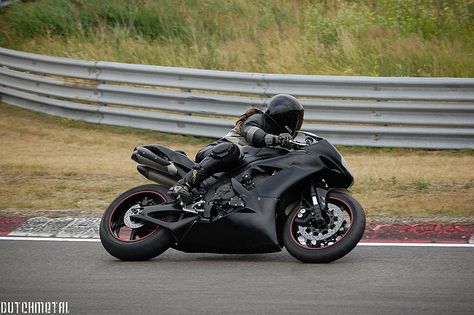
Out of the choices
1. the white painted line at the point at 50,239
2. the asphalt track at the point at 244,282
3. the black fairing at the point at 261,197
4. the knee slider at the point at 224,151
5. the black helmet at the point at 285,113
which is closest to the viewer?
the asphalt track at the point at 244,282

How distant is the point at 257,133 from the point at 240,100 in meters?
6.91

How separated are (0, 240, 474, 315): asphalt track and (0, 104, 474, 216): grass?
2.36 meters

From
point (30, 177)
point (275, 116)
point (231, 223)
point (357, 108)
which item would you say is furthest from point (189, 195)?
point (357, 108)

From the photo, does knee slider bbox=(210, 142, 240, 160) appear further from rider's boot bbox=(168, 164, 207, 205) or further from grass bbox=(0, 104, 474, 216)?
grass bbox=(0, 104, 474, 216)

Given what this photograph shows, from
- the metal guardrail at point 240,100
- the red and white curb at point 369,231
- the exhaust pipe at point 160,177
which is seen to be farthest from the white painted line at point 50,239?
the metal guardrail at point 240,100

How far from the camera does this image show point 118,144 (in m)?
15.3

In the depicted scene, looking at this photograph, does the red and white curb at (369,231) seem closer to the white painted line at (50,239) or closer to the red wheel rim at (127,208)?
the white painted line at (50,239)

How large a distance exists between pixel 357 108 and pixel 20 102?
6.76 m

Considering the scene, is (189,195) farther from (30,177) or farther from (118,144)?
(118,144)

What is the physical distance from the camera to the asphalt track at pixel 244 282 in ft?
21.1

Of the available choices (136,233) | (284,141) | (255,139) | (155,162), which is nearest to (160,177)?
(155,162)

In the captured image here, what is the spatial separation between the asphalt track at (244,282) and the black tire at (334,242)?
9 centimetres

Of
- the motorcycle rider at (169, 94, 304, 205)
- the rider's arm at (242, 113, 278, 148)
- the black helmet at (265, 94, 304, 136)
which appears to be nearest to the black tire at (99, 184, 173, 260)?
the motorcycle rider at (169, 94, 304, 205)

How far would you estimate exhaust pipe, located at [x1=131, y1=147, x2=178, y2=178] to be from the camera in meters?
8.22
